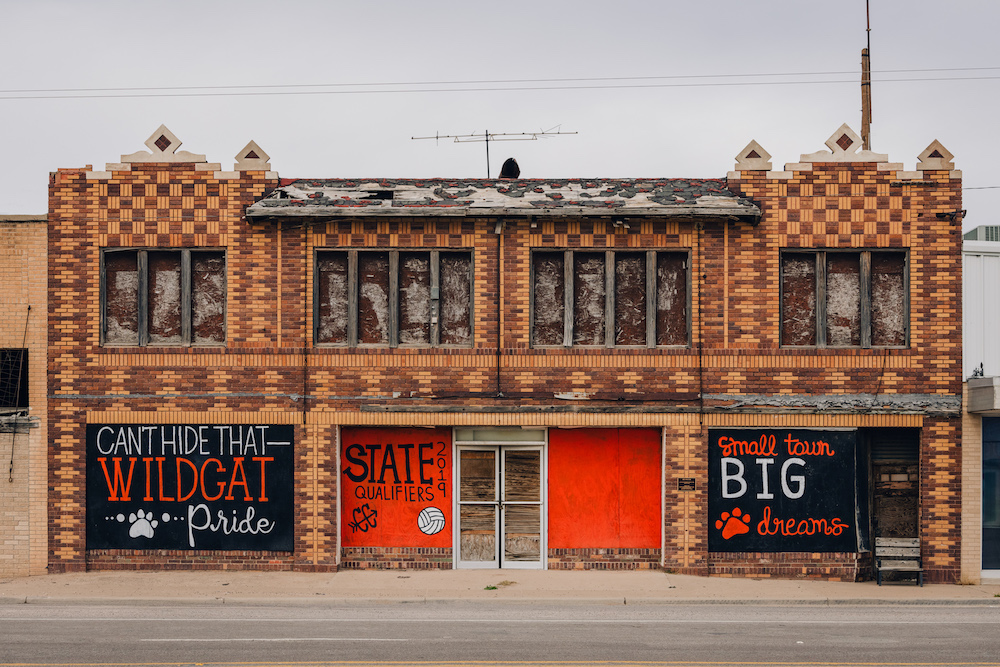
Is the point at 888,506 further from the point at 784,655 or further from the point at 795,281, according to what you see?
the point at 784,655

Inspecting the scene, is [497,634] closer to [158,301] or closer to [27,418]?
[158,301]

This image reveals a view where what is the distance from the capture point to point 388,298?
54.9ft

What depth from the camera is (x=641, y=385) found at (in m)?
Answer: 16.6

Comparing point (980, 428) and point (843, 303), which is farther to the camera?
point (843, 303)

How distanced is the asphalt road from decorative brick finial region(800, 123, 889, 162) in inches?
289

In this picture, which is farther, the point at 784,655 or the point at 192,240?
the point at 192,240

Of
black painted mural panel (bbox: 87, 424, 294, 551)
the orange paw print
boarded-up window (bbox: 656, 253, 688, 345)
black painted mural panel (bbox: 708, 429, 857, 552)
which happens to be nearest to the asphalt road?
black painted mural panel (bbox: 708, 429, 857, 552)

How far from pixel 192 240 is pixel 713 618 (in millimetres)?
10404

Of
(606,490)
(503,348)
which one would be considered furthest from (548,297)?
(606,490)

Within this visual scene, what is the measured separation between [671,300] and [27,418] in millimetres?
11198

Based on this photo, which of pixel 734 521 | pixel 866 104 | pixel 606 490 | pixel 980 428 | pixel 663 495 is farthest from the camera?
pixel 866 104

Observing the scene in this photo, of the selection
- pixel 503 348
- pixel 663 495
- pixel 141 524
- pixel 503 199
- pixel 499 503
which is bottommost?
pixel 141 524

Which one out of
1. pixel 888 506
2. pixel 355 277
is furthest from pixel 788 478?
pixel 355 277

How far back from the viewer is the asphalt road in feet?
37.2
